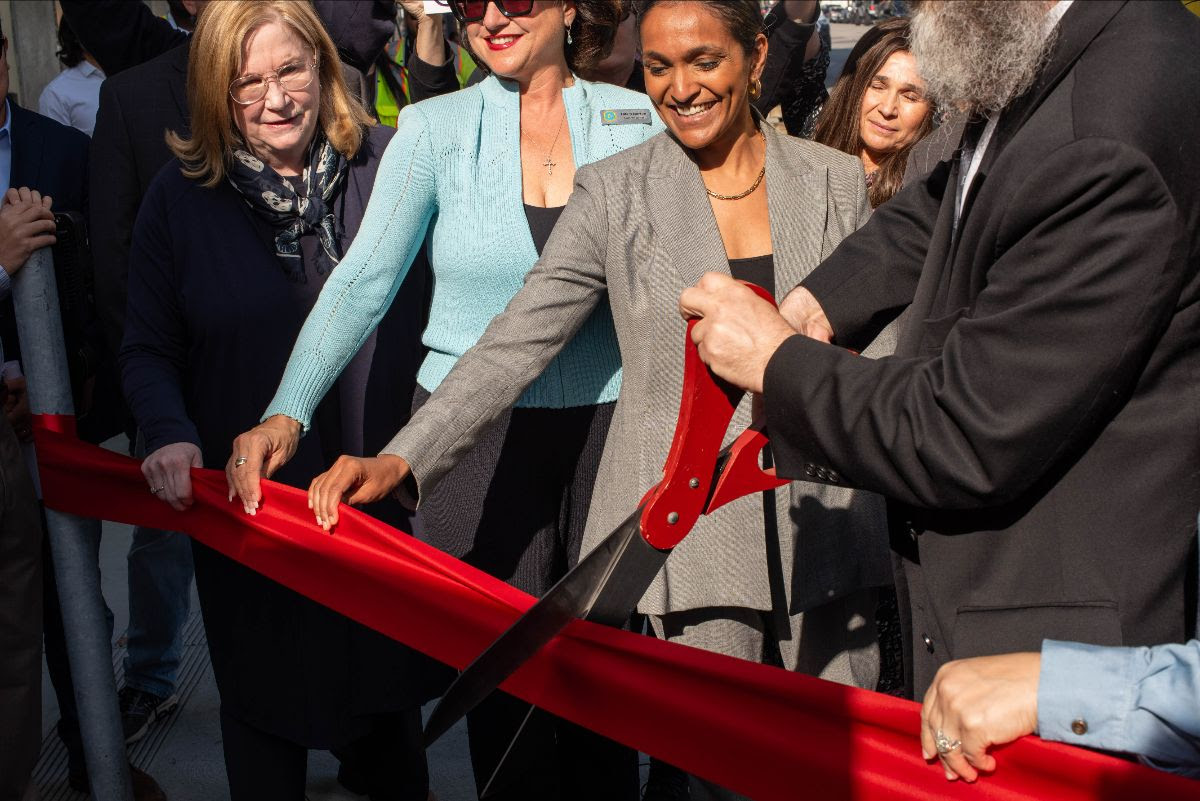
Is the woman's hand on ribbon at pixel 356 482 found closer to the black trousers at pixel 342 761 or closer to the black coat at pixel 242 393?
the black coat at pixel 242 393

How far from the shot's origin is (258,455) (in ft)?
8.45

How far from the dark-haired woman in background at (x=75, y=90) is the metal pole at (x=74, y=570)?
2.55m

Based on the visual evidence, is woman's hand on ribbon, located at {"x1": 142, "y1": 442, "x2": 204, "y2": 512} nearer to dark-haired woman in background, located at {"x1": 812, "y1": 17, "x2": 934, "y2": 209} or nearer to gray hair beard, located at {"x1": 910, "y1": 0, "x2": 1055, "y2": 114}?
gray hair beard, located at {"x1": 910, "y1": 0, "x2": 1055, "y2": 114}

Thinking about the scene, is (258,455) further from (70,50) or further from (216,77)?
(70,50)

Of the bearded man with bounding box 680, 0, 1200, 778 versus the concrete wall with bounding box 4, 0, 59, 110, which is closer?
the bearded man with bounding box 680, 0, 1200, 778

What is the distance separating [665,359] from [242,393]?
1.05 metres

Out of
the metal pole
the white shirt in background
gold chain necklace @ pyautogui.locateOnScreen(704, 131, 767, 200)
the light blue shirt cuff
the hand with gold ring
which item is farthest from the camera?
the white shirt in background

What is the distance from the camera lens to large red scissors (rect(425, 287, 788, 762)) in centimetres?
195

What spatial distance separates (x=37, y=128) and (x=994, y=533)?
10.1ft

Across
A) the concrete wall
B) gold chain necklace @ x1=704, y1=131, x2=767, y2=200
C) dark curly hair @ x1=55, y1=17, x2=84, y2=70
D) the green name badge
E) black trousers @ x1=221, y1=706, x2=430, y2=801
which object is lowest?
black trousers @ x1=221, y1=706, x2=430, y2=801

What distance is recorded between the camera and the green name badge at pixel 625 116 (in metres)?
3.16

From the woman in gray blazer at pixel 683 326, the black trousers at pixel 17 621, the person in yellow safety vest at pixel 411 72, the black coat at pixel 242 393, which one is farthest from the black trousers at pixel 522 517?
the person in yellow safety vest at pixel 411 72

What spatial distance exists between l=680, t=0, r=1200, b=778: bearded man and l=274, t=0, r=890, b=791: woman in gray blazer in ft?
2.37

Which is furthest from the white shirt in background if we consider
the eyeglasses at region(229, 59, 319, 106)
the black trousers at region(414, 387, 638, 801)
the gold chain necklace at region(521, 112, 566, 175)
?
the black trousers at region(414, 387, 638, 801)
